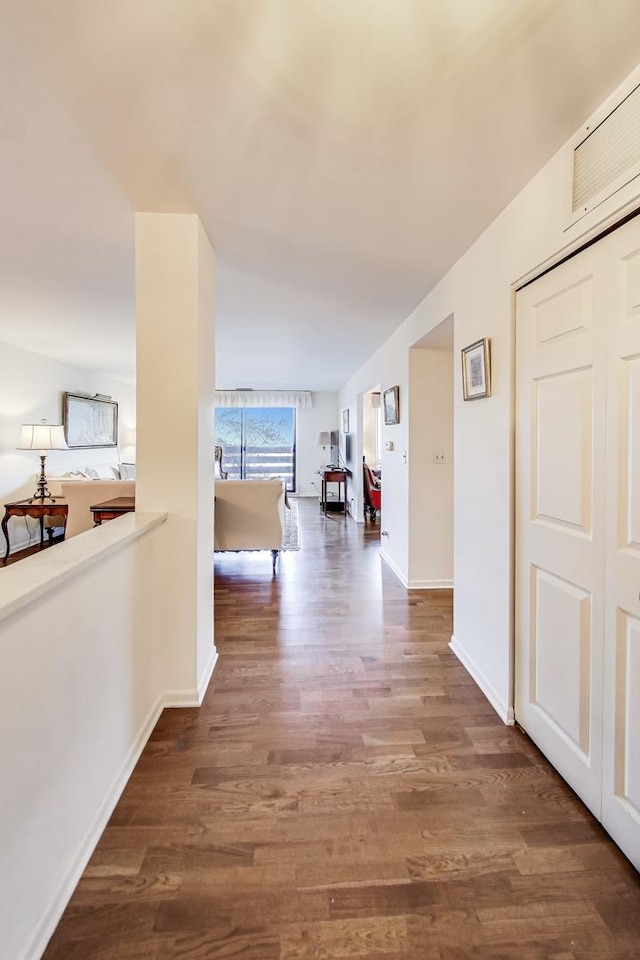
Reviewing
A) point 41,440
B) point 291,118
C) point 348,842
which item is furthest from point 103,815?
point 41,440

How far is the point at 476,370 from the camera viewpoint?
2.23 meters

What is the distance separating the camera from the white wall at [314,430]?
932cm

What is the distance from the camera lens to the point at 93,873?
4.05 feet

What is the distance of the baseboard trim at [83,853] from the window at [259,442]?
25.3ft

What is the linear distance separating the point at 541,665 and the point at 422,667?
82 cm

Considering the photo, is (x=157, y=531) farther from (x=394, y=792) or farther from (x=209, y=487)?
(x=394, y=792)

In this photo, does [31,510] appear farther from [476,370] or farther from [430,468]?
[476,370]

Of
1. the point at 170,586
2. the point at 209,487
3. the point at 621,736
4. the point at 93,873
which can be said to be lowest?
the point at 93,873

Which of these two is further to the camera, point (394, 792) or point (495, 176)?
point (495, 176)

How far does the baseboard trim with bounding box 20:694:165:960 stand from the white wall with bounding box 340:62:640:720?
5.22 feet

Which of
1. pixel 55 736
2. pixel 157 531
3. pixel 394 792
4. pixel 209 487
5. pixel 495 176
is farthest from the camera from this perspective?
pixel 209 487

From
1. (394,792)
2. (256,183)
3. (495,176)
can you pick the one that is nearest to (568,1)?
(495,176)

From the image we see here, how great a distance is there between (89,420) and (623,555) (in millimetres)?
6698

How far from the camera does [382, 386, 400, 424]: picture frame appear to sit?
401 cm
